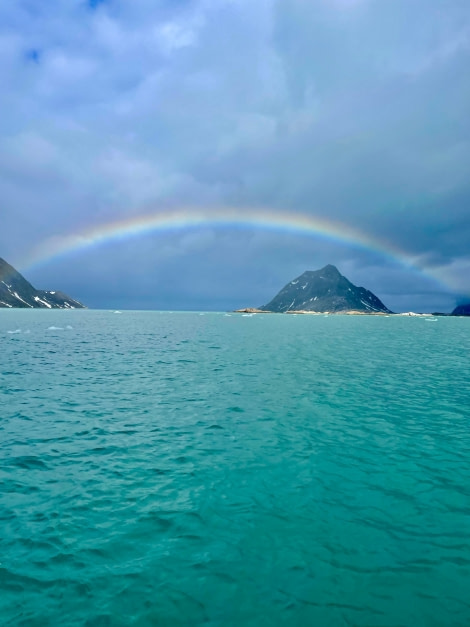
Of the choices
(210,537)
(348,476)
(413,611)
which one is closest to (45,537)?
(210,537)

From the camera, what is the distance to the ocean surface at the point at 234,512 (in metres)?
10.3

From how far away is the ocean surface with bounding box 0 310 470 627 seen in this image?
33.7 ft

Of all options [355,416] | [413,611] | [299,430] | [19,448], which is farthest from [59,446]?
[355,416]

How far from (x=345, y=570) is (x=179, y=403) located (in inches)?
893

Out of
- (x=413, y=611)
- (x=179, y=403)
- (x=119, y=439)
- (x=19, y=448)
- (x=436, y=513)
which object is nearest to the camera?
(x=413, y=611)

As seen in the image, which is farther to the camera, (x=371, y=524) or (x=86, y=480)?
(x=86, y=480)

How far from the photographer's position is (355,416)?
28.9 m

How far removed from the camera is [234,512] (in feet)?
49.5

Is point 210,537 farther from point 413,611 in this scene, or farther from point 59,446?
point 59,446

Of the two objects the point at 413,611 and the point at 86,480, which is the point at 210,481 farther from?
the point at 413,611

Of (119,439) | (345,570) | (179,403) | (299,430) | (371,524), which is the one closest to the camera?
(345,570)

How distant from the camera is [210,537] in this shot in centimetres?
1338

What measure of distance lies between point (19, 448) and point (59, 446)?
88.1 inches

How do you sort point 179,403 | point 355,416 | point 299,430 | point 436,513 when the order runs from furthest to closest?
point 179,403, point 355,416, point 299,430, point 436,513
